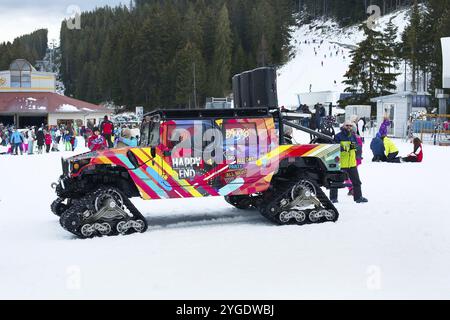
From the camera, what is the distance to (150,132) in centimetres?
980

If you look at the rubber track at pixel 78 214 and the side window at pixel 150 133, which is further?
the side window at pixel 150 133

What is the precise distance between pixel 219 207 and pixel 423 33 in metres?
68.9

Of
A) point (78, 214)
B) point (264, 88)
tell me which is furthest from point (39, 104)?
point (78, 214)

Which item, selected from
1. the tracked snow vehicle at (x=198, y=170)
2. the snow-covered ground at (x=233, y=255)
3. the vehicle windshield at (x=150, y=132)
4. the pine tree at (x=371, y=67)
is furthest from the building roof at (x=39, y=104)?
the tracked snow vehicle at (x=198, y=170)

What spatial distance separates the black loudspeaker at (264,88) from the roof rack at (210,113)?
48cm

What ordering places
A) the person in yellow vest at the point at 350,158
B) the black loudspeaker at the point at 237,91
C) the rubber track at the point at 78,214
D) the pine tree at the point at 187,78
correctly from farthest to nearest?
the pine tree at the point at 187,78 → the person in yellow vest at the point at 350,158 → the black loudspeaker at the point at 237,91 → the rubber track at the point at 78,214

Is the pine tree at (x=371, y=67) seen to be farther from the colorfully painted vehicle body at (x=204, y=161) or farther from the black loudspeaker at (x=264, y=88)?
the colorfully painted vehicle body at (x=204, y=161)

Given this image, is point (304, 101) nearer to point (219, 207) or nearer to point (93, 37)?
point (219, 207)

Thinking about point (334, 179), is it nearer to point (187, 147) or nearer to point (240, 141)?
point (240, 141)

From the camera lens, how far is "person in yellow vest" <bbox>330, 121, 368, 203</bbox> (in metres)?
11.8

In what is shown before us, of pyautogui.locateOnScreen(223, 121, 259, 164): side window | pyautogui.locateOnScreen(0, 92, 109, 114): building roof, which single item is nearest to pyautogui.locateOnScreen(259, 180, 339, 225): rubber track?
pyautogui.locateOnScreen(223, 121, 259, 164): side window

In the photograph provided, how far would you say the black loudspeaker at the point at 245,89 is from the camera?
36.0ft

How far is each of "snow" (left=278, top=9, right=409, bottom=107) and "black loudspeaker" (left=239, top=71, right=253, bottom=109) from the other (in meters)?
73.1

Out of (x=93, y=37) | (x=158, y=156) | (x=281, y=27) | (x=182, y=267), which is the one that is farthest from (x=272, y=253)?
(x=93, y=37)
